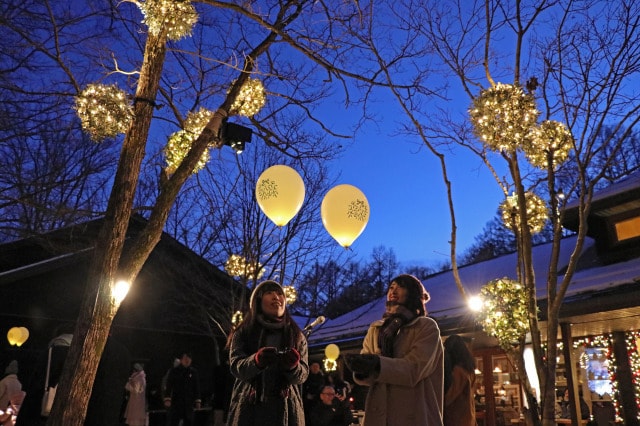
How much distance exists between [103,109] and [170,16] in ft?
4.16

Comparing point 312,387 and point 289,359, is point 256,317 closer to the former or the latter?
point 289,359

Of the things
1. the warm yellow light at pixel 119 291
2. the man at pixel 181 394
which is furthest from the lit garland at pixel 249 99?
the man at pixel 181 394

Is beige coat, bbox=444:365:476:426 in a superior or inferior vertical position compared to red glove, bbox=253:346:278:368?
inferior

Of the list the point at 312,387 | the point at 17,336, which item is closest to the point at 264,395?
the point at 312,387

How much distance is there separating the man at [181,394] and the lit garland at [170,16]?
24.0 ft

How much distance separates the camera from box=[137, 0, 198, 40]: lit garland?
18.3 ft

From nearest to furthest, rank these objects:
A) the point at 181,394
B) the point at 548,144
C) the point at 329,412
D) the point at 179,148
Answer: the point at 179,148 → the point at 329,412 → the point at 548,144 → the point at 181,394

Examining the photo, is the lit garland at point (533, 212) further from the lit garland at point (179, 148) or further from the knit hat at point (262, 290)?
the knit hat at point (262, 290)

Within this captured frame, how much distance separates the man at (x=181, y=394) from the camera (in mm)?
10450

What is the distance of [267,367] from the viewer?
124 inches

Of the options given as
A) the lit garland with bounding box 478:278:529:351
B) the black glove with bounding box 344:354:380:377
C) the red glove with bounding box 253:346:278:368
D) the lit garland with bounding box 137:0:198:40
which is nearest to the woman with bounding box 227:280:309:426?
the red glove with bounding box 253:346:278:368

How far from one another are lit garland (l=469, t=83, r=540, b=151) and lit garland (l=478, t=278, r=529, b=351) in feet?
7.40

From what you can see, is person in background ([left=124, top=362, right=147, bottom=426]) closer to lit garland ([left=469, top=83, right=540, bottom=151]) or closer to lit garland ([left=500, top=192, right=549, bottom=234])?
lit garland ([left=500, top=192, right=549, bottom=234])

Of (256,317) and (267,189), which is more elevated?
(267,189)
